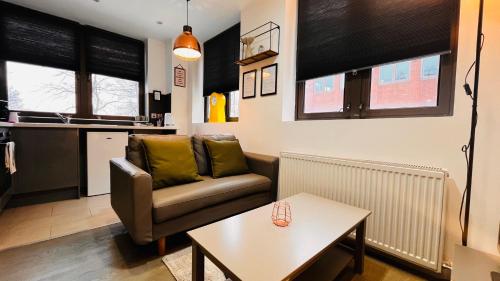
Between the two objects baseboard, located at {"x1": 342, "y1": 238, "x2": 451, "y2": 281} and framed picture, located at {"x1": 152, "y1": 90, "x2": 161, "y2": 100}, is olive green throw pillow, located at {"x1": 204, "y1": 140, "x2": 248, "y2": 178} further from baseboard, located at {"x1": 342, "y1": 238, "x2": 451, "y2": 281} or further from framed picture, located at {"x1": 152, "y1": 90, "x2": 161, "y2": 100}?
framed picture, located at {"x1": 152, "y1": 90, "x2": 161, "y2": 100}

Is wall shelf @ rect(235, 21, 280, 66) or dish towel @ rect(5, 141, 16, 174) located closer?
dish towel @ rect(5, 141, 16, 174)

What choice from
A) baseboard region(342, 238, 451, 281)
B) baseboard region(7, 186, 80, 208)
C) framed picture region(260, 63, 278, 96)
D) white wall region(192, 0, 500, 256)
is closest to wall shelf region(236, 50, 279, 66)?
framed picture region(260, 63, 278, 96)

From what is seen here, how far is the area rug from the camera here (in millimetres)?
1359

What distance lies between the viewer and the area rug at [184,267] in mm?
1359

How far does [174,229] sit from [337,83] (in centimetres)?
196

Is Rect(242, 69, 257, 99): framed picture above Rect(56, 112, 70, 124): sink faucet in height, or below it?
above

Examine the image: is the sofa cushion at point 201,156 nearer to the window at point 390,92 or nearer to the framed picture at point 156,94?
the window at point 390,92

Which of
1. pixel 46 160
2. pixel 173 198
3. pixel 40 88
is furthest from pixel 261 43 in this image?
pixel 40 88

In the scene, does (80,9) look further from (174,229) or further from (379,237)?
(379,237)

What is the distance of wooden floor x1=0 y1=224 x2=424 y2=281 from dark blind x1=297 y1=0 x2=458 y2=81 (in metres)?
1.59

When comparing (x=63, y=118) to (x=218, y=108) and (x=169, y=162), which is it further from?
(x=169, y=162)

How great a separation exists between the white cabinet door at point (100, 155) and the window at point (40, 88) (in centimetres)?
83

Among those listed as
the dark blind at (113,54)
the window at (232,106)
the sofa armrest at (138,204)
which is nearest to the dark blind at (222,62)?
the window at (232,106)

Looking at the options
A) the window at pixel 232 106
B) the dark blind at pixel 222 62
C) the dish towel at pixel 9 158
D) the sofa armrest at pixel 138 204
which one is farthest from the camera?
the window at pixel 232 106
